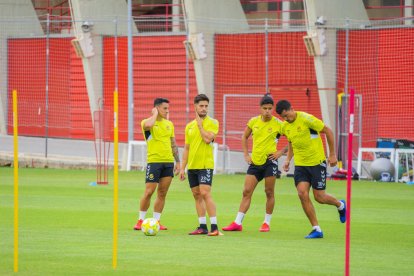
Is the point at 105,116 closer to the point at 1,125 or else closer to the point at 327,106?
the point at 327,106

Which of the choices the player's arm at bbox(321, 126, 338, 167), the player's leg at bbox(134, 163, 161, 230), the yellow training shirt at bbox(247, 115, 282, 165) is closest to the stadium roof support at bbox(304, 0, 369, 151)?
the yellow training shirt at bbox(247, 115, 282, 165)

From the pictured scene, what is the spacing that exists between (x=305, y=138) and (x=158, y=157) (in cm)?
262

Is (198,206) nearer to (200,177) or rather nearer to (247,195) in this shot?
(200,177)

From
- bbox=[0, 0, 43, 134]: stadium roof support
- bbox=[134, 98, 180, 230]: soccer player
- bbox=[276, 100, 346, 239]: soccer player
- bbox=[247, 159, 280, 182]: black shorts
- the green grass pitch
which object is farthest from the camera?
bbox=[0, 0, 43, 134]: stadium roof support

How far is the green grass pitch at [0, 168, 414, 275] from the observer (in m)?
12.1

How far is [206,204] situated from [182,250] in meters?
2.21

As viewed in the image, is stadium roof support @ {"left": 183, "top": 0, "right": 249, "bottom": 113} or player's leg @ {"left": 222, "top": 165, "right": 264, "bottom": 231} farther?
stadium roof support @ {"left": 183, "top": 0, "right": 249, "bottom": 113}

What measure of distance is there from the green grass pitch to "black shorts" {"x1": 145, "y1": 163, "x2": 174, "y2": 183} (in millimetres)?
871

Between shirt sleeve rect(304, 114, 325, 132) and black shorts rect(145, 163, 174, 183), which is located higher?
shirt sleeve rect(304, 114, 325, 132)

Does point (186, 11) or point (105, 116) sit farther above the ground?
point (186, 11)

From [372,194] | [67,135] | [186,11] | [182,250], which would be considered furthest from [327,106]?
[182,250]

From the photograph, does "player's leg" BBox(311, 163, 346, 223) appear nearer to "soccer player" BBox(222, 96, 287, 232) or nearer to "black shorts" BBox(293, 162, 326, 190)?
"black shorts" BBox(293, 162, 326, 190)

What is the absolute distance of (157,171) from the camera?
16.8 meters

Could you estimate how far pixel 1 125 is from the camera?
4069 centimetres
